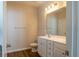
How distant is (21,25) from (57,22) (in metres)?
2.07

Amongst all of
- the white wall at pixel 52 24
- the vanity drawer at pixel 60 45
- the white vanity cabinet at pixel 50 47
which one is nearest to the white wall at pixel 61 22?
the white wall at pixel 52 24

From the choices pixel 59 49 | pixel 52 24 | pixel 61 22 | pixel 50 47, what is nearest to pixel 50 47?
pixel 50 47

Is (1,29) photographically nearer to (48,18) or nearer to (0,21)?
(0,21)

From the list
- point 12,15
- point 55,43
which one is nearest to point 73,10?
point 55,43

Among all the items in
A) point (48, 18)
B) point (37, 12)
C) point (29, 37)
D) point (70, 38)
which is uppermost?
point (37, 12)

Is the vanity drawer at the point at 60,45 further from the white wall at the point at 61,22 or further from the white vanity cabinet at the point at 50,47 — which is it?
the white wall at the point at 61,22

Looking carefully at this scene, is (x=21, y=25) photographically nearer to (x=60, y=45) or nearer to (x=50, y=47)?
(x=50, y=47)

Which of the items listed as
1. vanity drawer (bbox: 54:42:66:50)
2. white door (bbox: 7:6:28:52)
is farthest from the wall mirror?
white door (bbox: 7:6:28:52)

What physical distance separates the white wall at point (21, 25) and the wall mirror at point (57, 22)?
1.29 metres

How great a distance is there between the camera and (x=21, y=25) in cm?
535

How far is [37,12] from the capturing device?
5824 millimetres

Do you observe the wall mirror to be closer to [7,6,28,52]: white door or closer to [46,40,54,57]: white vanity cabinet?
[46,40,54,57]: white vanity cabinet

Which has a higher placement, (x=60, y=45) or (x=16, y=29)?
(x=16, y=29)

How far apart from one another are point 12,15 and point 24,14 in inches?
26.5
